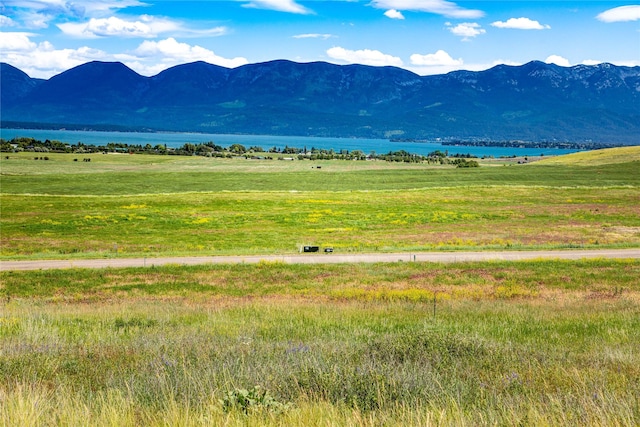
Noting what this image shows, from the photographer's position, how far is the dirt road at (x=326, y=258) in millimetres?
33463

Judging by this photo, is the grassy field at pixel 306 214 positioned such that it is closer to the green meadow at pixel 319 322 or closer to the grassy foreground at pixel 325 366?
the green meadow at pixel 319 322

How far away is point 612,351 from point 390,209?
198 ft

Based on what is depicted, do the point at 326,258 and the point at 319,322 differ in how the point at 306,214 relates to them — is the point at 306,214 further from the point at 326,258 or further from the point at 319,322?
the point at 319,322

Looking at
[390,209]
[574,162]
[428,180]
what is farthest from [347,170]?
[390,209]

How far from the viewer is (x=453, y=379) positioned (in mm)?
7109

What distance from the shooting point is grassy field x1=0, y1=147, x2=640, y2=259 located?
4519cm

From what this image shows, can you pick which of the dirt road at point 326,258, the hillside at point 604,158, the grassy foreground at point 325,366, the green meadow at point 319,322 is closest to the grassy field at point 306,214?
the green meadow at point 319,322

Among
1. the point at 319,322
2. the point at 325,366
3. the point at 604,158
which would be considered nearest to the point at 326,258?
the point at 319,322

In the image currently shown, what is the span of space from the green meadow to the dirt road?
96.4 inches

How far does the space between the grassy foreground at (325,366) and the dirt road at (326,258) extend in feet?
56.4

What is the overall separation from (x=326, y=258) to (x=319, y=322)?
2286cm

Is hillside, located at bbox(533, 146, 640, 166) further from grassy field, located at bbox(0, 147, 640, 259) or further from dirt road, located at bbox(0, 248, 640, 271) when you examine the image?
dirt road, located at bbox(0, 248, 640, 271)

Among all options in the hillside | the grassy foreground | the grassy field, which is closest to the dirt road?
the grassy field

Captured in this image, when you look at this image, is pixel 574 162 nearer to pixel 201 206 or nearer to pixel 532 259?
pixel 201 206
